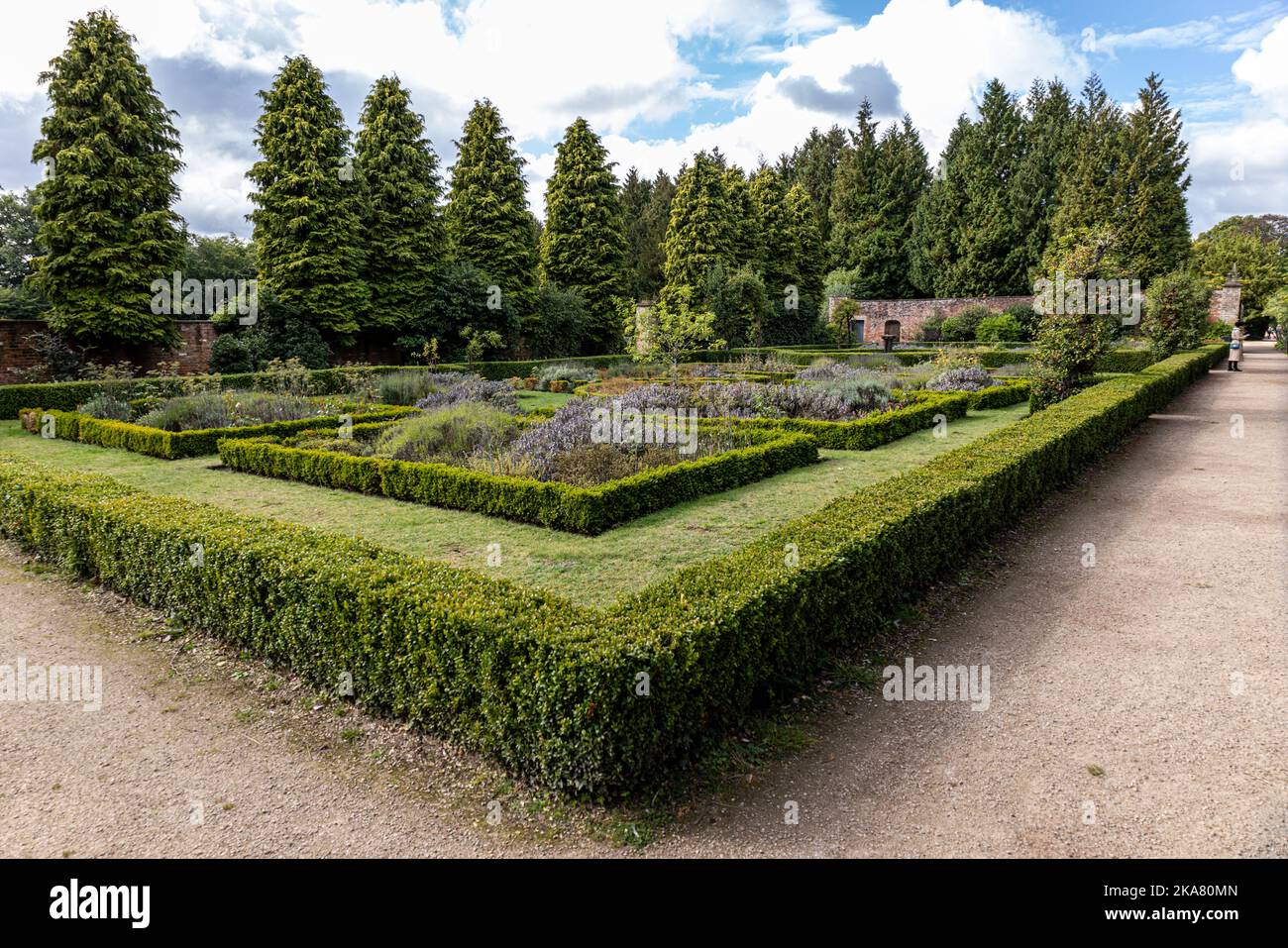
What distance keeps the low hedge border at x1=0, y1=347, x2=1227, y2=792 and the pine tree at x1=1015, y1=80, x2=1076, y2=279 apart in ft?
129

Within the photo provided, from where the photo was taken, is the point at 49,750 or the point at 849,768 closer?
the point at 849,768

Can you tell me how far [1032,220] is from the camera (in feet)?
131

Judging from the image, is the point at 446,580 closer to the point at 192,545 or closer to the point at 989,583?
the point at 192,545

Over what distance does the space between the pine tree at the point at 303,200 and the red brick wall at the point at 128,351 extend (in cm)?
260

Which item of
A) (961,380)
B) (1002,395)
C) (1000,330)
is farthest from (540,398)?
(1000,330)

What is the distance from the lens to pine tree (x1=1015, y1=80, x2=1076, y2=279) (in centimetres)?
3959

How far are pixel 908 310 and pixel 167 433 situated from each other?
126 feet

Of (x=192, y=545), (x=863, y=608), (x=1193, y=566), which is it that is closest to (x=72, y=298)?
(x=192, y=545)

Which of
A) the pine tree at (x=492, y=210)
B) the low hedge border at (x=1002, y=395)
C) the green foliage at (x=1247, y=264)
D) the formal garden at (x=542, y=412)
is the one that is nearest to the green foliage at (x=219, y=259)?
the formal garden at (x=542, y=412)

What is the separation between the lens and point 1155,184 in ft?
123

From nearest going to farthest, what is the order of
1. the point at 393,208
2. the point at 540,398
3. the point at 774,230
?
1. the point at 540,398
2. the point at 393,208
3. the point at 774,230

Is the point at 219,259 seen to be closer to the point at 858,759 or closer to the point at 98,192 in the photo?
the point at 98,192
